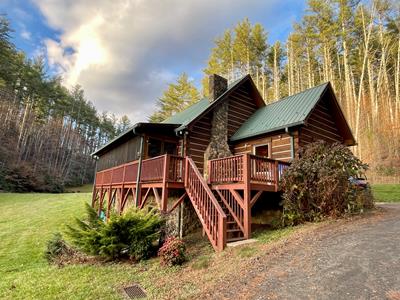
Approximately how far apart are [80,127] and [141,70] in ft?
95.1

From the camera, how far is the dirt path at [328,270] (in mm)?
3784

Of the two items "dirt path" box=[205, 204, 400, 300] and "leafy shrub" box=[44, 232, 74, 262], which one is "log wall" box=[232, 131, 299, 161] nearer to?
"dirt path" box=[205, 204, 400, 300]

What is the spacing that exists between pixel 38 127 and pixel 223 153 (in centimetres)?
3753

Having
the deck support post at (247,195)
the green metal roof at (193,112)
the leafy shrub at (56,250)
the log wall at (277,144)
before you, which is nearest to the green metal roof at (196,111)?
the green metal roof at (193,112)

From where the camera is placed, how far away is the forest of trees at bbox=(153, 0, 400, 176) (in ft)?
63.0

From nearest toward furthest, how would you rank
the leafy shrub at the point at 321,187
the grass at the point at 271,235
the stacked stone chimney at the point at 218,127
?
the grass at the point at 271,235
the leafy shrub at the point at 321,187
the stacked stone chimney at the point at 218,127

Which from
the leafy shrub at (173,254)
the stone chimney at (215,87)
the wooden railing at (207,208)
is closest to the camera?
the leafy shrub at (173,254)

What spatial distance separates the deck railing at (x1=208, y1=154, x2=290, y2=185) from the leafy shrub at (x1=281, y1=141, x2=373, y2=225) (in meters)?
0.41

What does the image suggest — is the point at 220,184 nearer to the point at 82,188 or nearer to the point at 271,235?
the point at 271,235

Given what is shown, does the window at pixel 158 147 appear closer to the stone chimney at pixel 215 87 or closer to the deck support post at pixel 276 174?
the stone chimney at pixel 215 87

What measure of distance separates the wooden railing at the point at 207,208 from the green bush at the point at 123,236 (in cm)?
142

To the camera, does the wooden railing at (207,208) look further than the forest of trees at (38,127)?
No

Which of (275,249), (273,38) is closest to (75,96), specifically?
(273,38)

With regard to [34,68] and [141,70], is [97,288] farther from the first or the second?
[34,68]
